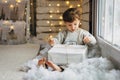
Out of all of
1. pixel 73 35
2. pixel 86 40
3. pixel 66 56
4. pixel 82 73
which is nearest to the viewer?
pixel 82 73

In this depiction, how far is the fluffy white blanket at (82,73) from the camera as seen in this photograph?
1407 mm

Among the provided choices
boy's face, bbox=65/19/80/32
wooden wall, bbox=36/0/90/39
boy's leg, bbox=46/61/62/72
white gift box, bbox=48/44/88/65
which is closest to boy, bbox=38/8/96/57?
boy's face, bbox=65/19/80/32

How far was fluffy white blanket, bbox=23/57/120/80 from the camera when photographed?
141 cm

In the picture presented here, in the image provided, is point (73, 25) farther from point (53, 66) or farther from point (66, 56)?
point (53, 66)

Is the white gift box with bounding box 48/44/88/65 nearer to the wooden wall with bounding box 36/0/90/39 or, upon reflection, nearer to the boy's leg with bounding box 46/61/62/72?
the boy's leg with bounding box 46/61/62/72

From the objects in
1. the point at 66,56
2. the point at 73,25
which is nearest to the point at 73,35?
Answer: the point at 73,25

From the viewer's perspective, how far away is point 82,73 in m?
1.50

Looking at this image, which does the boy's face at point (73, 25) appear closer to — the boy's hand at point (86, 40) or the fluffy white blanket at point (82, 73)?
the boy's hand at point (86, 40)

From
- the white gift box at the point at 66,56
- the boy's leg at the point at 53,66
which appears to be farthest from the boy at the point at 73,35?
the boy's leg at the point at 53,66

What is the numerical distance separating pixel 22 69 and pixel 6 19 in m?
2.11

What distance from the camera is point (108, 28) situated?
2117 millimetres

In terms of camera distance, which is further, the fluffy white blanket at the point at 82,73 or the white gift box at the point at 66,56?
the white gift box at the point at 66,56

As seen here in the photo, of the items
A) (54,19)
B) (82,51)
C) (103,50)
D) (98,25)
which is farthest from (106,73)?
(54,19)

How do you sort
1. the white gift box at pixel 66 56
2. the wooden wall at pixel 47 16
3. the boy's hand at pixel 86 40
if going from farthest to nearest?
the wooden wall at pixel 47 16 → the boy's hand at pixel 86 40 → the white gift box at pixel 66 56
